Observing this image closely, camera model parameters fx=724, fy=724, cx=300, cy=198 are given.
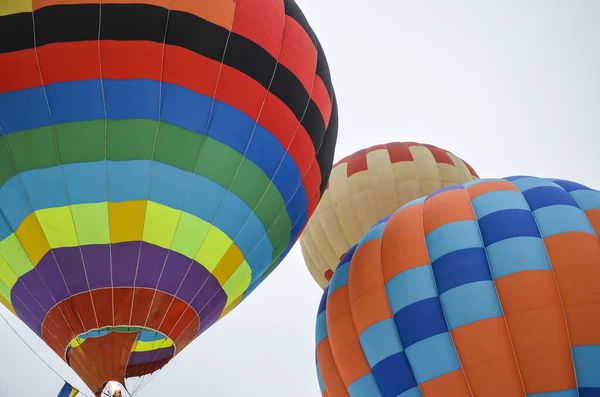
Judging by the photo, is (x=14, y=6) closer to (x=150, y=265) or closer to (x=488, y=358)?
(x=150, y=265)

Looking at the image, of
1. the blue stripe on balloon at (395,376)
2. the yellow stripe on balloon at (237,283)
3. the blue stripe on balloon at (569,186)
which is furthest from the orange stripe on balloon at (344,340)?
the blue stripe on balloon at (569,186)

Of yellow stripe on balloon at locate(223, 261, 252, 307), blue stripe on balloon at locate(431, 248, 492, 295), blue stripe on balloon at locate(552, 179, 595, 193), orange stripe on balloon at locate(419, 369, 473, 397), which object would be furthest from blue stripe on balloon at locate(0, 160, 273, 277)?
blue stripe on balloon at locate(552, 179, 595, 193)

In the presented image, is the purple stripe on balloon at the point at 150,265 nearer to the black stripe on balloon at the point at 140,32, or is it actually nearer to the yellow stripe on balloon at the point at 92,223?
the yellow stripe on balloon at the point at 92,223

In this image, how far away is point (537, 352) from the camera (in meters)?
4.80

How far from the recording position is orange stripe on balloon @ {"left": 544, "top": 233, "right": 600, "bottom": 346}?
4.79 metres

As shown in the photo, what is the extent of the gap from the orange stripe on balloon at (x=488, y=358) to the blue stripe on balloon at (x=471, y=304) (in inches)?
1.7

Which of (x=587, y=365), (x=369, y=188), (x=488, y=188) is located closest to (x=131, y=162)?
(x=488, y=188)

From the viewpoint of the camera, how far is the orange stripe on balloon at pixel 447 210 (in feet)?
18.1

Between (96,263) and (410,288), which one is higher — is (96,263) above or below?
below

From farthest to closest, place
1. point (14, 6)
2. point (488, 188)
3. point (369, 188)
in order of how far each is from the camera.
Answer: point (369, 188) < point (488, 188) < point (14, 6)

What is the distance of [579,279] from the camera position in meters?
4.92

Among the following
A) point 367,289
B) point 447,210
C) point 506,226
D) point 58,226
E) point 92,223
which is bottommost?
point 58,226

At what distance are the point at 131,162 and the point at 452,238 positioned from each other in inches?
93.8

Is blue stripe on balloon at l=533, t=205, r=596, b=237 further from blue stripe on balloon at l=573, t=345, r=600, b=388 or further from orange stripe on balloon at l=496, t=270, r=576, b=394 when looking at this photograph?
blue stripe on balloon at l=573, t=345, r=600, b=388
